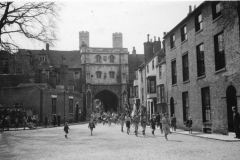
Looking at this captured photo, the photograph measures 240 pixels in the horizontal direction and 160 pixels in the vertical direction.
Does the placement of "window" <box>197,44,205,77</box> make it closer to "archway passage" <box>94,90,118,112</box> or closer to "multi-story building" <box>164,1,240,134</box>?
"multi-story building" <box>164,1,240,134</box>

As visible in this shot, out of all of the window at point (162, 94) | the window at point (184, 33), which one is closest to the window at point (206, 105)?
the window at point (184, 33)

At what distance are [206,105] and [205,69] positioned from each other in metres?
2.47

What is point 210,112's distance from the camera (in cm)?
1831

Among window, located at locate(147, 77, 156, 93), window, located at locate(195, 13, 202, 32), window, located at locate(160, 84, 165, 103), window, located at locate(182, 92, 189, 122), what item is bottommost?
window, located at locate(182, 92, 189, 122)

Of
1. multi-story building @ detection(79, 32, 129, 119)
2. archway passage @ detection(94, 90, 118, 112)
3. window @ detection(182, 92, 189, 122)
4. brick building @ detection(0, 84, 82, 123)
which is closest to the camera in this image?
window @ detection(182, 92, 189, 122)

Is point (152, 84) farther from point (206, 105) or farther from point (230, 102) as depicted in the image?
point (230, 102)

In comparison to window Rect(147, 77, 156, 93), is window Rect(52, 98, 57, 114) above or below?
below

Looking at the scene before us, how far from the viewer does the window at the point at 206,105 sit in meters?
18.7

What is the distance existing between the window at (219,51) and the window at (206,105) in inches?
90.3

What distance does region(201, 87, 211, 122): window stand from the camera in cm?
1866

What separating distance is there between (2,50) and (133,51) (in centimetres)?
4828

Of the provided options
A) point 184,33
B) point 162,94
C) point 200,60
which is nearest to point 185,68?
point 200,60

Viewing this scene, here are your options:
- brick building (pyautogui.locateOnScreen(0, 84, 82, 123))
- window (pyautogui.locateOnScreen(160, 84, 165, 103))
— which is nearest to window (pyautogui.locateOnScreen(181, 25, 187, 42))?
window (pyautogui.locateOnScreen(160, 84, 165, 103))

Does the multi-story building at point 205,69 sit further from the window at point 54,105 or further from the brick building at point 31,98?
the window at point 54,105
